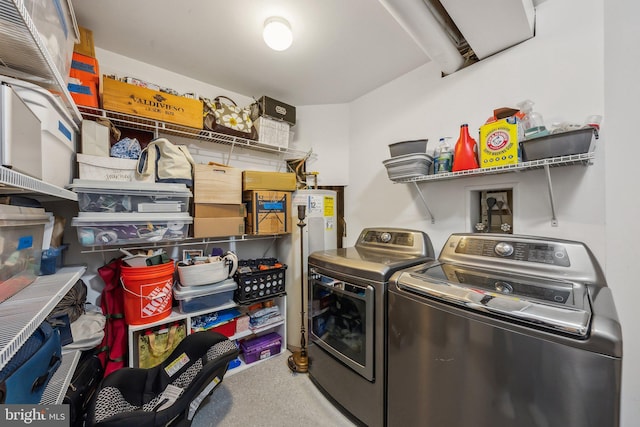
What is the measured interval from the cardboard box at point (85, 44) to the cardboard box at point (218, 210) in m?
1.08

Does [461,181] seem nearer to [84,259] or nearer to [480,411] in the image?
[480,411]

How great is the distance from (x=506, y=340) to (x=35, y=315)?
151cm

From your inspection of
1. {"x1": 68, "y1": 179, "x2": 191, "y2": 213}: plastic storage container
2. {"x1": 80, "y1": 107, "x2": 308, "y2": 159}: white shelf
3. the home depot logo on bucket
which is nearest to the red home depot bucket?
the home depot logo on bucket

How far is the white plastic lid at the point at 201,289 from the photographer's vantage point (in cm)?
162

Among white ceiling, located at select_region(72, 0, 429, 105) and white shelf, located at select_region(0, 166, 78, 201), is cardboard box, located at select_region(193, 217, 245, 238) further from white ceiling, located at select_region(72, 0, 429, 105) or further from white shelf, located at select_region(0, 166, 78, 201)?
white ceiling, located at select_region(72, 0, 429, 105)

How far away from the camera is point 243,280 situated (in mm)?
1888

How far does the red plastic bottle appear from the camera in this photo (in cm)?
143

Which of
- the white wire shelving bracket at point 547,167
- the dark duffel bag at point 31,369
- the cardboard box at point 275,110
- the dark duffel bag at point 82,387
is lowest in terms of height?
the dark duffel bag at point 82,387

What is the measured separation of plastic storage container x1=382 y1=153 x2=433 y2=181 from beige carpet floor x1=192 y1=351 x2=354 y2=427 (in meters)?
1.64

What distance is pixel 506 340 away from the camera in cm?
85

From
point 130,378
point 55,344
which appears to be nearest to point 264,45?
point 55,344

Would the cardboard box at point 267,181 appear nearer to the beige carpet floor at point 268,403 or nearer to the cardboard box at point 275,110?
the cardboard box at point 275,110

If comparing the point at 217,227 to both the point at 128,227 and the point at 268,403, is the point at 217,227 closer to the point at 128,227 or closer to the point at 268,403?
the point at 128,227

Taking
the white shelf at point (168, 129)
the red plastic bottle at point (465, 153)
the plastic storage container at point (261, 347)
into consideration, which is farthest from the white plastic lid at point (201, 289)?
the red plastic bottle at point (465, 153)
